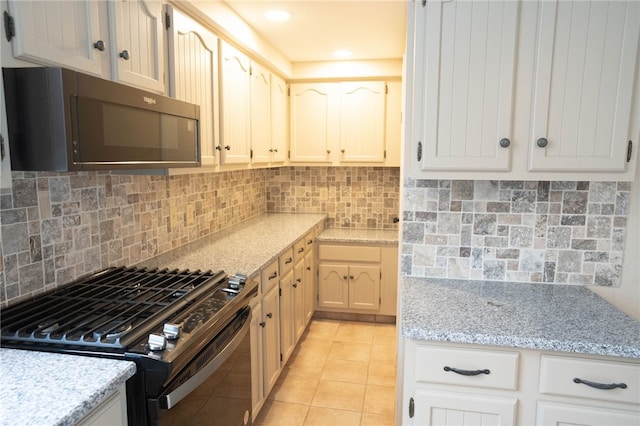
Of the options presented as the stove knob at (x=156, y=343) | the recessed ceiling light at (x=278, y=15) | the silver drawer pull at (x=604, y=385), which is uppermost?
the recessed ceiling light at (x=278, y=15)

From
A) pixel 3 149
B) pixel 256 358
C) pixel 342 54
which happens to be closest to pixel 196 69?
pixel 3 149

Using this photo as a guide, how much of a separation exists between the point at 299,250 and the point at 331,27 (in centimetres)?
158

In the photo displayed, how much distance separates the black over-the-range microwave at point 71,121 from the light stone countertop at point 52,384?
0.52m

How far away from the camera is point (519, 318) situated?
4.91ft

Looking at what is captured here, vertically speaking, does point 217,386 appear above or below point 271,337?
above

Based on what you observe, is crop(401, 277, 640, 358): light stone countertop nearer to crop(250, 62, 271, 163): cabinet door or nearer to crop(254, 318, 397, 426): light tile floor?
crop(254, 318, 397, 426): light tile floor

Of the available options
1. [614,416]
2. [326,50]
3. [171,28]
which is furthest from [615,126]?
[326,50]

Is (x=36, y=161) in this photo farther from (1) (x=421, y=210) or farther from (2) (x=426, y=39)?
(1) (x=421, y=210)

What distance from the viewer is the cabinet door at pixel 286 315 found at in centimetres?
263

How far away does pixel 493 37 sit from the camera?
5.05 ft

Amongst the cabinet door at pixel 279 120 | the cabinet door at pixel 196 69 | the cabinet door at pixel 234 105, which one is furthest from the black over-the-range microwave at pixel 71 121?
the cabinet door at pixel 279 120

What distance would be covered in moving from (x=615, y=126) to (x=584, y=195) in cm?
39

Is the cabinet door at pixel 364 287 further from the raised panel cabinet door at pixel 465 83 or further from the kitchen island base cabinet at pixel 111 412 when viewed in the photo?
the kitchen island base cabinet at pixel 111 412

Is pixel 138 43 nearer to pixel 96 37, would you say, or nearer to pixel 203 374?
pixel 96 37
